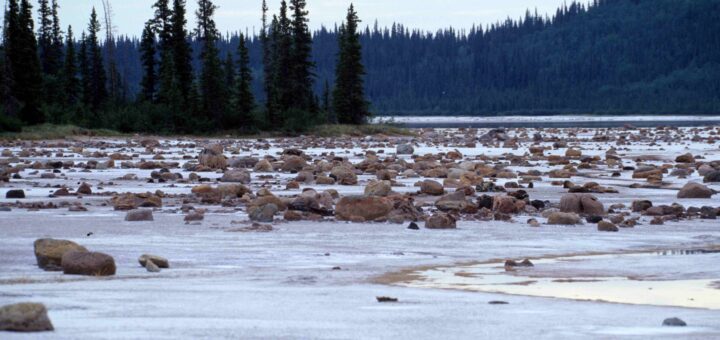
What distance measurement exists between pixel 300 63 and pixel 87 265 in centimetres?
5622

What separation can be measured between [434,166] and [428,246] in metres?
11.9

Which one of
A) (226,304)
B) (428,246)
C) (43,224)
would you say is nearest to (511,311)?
(226,304)

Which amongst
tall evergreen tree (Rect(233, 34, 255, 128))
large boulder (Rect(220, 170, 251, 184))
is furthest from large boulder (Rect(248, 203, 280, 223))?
tall evergreen tree (Rect(233, 34, 255, 128))

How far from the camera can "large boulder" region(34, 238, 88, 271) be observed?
263 inches

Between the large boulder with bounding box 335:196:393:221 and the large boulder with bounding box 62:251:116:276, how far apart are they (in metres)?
4.30

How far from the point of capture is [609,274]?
719cm

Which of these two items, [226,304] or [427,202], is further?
[427,202]

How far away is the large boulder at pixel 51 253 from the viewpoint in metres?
6.69

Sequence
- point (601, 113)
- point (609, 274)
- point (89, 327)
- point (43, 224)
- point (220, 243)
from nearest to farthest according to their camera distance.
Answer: point (89, 327) → point (609, 274) → point (220, 243) → point (43, 224) → point (601, 113)

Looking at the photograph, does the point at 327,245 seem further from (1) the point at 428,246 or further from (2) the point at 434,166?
(2) the point at 434,166

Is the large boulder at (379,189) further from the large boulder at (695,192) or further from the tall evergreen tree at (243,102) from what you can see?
the tall evergreen tree at (243,102)

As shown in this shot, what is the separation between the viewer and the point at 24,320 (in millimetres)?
4191

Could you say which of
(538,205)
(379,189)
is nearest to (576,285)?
(538,205)

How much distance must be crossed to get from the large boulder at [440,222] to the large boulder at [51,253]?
12.8 ft
